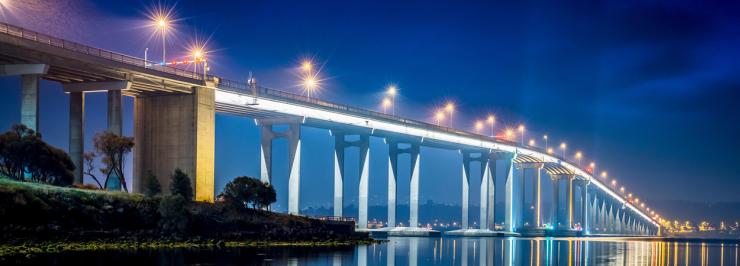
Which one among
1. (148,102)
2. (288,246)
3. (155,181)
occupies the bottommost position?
(288,246)

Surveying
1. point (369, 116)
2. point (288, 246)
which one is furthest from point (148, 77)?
point (369, 116)

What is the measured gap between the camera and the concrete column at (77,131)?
239 ft

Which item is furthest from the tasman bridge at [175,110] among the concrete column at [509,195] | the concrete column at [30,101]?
the concrete column at [509,195]

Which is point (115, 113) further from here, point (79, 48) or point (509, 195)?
point (509, 195)

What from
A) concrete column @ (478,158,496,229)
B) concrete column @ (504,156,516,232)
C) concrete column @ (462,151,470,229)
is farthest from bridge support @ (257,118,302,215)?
concrete column @ (504,156,516,232)

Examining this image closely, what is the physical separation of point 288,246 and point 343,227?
1955cm

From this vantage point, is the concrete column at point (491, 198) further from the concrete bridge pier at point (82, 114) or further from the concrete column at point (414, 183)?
the concrete bridge pier at point (82, 114)

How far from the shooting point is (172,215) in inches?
2699

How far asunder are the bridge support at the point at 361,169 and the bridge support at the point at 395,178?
28.5ft

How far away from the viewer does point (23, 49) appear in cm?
6331

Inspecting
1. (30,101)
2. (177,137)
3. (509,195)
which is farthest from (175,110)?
(509,195)

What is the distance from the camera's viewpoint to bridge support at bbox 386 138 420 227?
5295 inches

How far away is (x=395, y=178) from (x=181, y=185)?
64437mm

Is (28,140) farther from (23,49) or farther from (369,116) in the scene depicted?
(369,116)
